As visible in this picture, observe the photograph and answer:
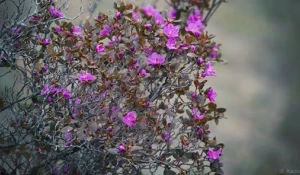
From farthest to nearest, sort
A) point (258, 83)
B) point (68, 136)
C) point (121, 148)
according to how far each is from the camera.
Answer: point (258, 83) → point (68, 136) → point (121, 148)

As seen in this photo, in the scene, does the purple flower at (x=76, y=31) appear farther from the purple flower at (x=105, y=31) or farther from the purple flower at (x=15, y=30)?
the purple flower at (x=15, y=30)

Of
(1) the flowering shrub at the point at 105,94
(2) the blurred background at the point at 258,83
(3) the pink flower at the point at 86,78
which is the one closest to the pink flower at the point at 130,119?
(1) the flowering shrub at the point at 105,94

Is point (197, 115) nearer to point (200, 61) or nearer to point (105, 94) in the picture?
point (200, 61)

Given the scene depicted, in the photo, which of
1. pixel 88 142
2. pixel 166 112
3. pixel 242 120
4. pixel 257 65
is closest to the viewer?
pixel 88 142

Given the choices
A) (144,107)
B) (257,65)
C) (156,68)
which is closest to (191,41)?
(156,68)

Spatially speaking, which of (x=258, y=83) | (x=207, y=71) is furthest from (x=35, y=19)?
(x=258, y=83)

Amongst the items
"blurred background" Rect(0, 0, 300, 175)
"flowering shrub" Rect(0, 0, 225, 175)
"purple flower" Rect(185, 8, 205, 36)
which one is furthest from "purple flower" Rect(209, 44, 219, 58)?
"blurred background" Rect(0, 0, 300, 175)

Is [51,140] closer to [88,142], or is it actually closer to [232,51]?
[88,142]
